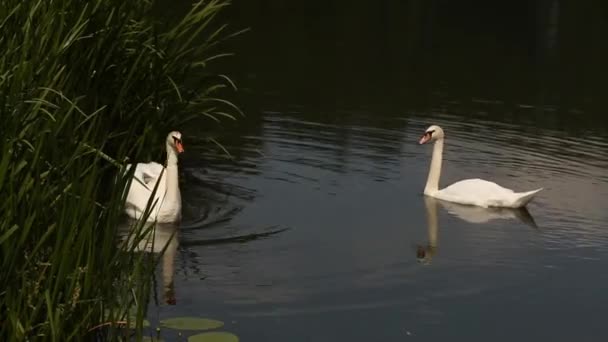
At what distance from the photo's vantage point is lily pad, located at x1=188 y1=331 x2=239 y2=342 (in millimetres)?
8570

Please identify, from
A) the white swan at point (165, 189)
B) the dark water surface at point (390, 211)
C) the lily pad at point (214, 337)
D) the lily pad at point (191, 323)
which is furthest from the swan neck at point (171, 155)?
the lily pad at point (214, 337)

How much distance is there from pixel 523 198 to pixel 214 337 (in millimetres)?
6080

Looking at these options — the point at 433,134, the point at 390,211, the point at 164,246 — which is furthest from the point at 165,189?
the point at 433,134

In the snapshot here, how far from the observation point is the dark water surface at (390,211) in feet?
33.2

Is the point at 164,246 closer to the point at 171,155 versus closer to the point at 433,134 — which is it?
the point at 171,155

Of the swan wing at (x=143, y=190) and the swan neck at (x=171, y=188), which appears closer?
the swan neck at (x=171, y=188)

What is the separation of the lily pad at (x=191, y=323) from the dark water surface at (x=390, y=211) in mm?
309

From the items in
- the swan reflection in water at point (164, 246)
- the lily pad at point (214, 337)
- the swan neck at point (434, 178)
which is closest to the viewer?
the lily pad at point (214, 337)

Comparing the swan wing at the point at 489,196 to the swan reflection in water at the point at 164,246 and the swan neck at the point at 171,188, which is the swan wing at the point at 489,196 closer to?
the swan neck at the point at 171,188

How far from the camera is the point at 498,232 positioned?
13250mm

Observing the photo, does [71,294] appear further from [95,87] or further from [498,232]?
[498,232]

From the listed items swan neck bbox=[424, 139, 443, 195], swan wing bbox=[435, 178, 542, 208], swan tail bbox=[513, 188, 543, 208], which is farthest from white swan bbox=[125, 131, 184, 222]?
swan tail bbox=[513, 188, 543, 208]

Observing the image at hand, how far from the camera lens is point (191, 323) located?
9.03 metres

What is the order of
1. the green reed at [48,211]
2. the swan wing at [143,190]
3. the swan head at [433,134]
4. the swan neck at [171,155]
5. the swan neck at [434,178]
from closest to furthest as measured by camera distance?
1. the green reed at [48,211]
2. the swan wing at [143,190]
3. the swan neck at [171,155]
4. the swan neck at [434,178]
5. the swan head at [433,134]
